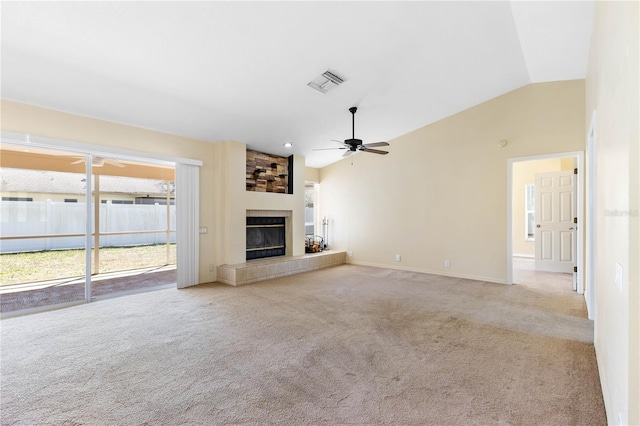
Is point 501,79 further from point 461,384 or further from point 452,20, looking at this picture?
point 461,384

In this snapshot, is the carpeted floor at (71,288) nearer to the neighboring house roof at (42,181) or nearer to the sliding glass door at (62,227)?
the sliding glass door at (62,227)

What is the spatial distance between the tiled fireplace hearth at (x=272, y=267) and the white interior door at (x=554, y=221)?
449cm

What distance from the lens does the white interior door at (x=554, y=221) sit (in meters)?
6.24

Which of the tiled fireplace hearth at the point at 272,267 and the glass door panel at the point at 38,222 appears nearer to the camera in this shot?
the glass door panel at the point at 38,222

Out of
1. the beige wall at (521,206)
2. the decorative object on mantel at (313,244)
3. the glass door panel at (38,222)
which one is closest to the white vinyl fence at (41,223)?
the glass door panel at (38,222)

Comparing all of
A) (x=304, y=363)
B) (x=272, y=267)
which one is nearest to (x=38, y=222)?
(x=272, y=267)

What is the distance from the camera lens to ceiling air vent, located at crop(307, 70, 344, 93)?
3871 mm

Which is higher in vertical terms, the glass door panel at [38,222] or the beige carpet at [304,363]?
the glass door panel at [38,222]

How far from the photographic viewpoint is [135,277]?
591cm

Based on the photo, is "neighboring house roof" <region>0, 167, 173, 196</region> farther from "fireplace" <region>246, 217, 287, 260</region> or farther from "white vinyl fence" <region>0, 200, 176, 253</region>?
"fireplace" <region>246, 217, 287, 260</region>

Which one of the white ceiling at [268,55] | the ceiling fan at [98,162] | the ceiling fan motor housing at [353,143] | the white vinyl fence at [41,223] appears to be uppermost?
Answer: the white ceiling at [268,55]

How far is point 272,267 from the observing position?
19.3 feet

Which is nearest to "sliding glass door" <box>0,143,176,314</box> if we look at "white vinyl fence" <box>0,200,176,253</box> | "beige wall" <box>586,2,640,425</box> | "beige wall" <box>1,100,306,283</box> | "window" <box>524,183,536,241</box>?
"white vinyl fence" <box>0,200,176,253</box>

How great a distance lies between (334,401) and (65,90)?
4.39m
